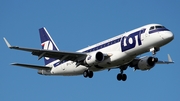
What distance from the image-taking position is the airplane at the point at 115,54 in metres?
56.3

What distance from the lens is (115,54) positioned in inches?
2270

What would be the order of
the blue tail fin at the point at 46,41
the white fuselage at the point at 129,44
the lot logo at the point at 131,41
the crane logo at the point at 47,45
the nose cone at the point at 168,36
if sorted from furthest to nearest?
the crane logo at the point at 47,45 → the blue tail fin at the point at 46,41 → the lot logo at the point at 131,41 → the white fuselage at the point at 129,44 → the nose cone at the point at 168,36

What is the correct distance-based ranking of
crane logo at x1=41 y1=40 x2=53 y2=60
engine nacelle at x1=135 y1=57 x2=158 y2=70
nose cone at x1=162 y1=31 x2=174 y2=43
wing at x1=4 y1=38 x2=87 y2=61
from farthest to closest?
crane logo at x1=41 y1=40 x2=53 y2=60, engine nacelle at x1=135 y1=57 x2=158 y2=70, wing at x1=4 y1=38 x2=87 y2=61, nose cone at x1=162 y1=31 x2=174 y2=43

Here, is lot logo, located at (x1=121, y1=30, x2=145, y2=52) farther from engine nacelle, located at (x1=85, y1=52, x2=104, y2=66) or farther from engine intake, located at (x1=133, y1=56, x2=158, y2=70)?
engine intake, located at (x1=133, y1=56, x2=158, y2=70)

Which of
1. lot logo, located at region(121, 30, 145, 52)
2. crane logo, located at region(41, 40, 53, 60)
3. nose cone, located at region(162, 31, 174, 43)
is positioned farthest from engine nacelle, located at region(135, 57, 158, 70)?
crane logo, located at region(41, 40, 53, 60)

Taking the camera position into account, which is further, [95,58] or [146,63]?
[146,63]

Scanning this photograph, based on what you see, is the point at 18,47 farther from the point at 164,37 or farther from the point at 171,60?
the point at 171,60

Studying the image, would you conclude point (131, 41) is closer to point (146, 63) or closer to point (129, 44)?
point (129, 44)

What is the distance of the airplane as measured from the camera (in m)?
56.3

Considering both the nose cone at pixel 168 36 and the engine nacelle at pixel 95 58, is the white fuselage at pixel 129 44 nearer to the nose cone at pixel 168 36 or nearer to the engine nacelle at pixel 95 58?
the nose cone at pixel 168 36

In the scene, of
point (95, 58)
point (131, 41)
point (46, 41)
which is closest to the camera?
point (131, 41)

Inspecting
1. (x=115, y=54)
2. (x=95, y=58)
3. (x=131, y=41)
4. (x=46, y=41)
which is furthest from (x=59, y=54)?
(x=46, y=41)

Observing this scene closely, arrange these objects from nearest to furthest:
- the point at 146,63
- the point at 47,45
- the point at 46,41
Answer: the point at 146,63 < the point at 47,45 < the point at 46,41

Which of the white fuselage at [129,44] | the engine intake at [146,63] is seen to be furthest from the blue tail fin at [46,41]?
the engine intake at [146,63]
